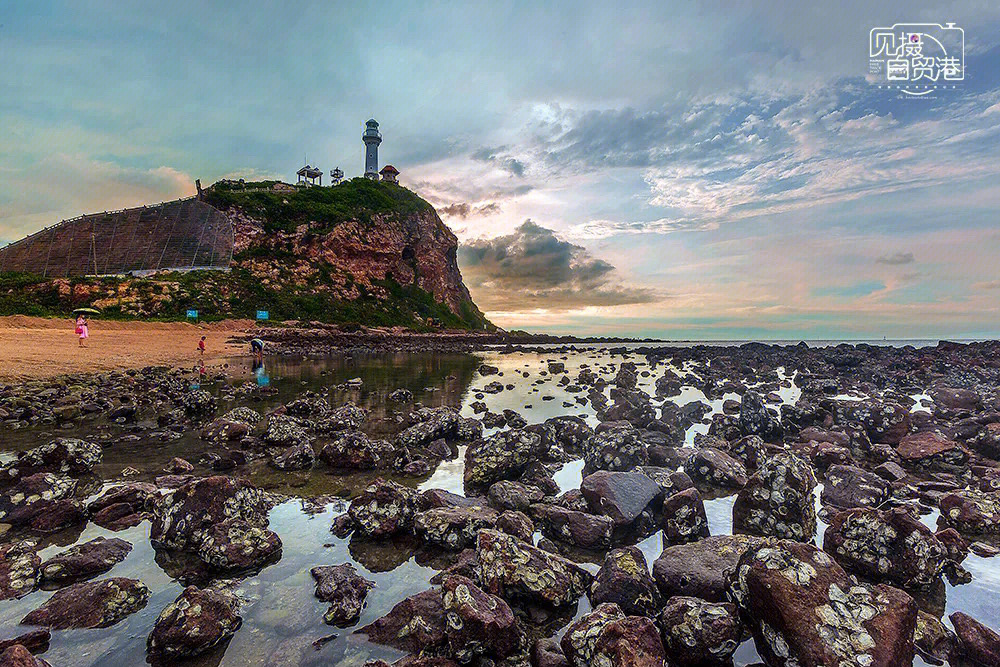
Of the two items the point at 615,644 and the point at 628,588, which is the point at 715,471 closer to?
the point at 628,588

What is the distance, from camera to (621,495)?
6977 millimetres

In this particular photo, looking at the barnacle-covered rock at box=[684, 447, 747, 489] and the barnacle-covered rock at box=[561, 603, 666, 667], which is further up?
the barnacle-covered rock at box=[561, 603, 666, 667]

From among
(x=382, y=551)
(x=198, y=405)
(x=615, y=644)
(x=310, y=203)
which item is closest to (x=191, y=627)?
(x=382, y=551)

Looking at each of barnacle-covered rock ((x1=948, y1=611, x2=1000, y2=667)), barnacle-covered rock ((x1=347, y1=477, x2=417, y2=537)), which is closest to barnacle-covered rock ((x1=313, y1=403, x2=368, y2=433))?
barnacle-covered rock ((x1=347, y1=477, x2=417, y2=537))

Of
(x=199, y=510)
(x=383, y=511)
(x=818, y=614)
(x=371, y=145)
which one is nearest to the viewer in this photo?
(x=818, y=614)

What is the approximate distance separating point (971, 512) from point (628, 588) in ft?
21.1

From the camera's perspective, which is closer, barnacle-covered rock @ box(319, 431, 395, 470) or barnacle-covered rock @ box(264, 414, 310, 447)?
barnacle-covered rock @ box(319, 431, 395, 470)

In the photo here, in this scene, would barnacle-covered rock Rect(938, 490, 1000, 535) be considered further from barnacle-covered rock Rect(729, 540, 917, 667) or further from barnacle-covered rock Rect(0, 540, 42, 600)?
barnacle-covered rock Rect(0, 540, 42, 600)

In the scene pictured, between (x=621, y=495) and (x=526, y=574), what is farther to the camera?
(x=621, y=495)

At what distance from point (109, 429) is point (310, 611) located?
1230 cm

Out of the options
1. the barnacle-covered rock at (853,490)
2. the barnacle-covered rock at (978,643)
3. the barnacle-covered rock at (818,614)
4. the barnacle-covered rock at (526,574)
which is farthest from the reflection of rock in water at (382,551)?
the barnacle-covered rock at (853,490)

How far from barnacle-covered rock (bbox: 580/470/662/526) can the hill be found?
75.1m

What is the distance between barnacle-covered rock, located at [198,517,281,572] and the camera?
221 inches

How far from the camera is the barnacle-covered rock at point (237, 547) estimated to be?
18.4 feet
